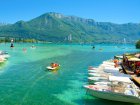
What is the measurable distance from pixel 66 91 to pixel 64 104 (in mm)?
9000

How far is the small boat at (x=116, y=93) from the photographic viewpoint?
137 ft

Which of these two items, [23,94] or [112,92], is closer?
[112,92]

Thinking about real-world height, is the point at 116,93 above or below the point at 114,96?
above

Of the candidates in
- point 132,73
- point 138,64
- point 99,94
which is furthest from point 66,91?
point 138,64

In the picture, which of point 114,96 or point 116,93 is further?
point 114,96

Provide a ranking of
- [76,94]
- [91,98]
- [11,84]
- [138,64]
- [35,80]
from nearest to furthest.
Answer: [91,98] < [76,94] < [11,84] < [35,80] < [138,64]

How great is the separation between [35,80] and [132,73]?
2092 centimetres

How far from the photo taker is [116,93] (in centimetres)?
4241

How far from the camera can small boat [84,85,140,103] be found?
137 ft

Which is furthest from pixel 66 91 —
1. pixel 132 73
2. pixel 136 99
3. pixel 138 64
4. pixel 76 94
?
pixel 138 64

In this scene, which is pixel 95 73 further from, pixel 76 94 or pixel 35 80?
pixel 76 94

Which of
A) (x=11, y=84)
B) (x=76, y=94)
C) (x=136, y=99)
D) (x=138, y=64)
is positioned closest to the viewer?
(x=136, y=99)

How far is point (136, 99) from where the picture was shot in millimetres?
41438

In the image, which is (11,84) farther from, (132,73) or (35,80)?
(132,73)
